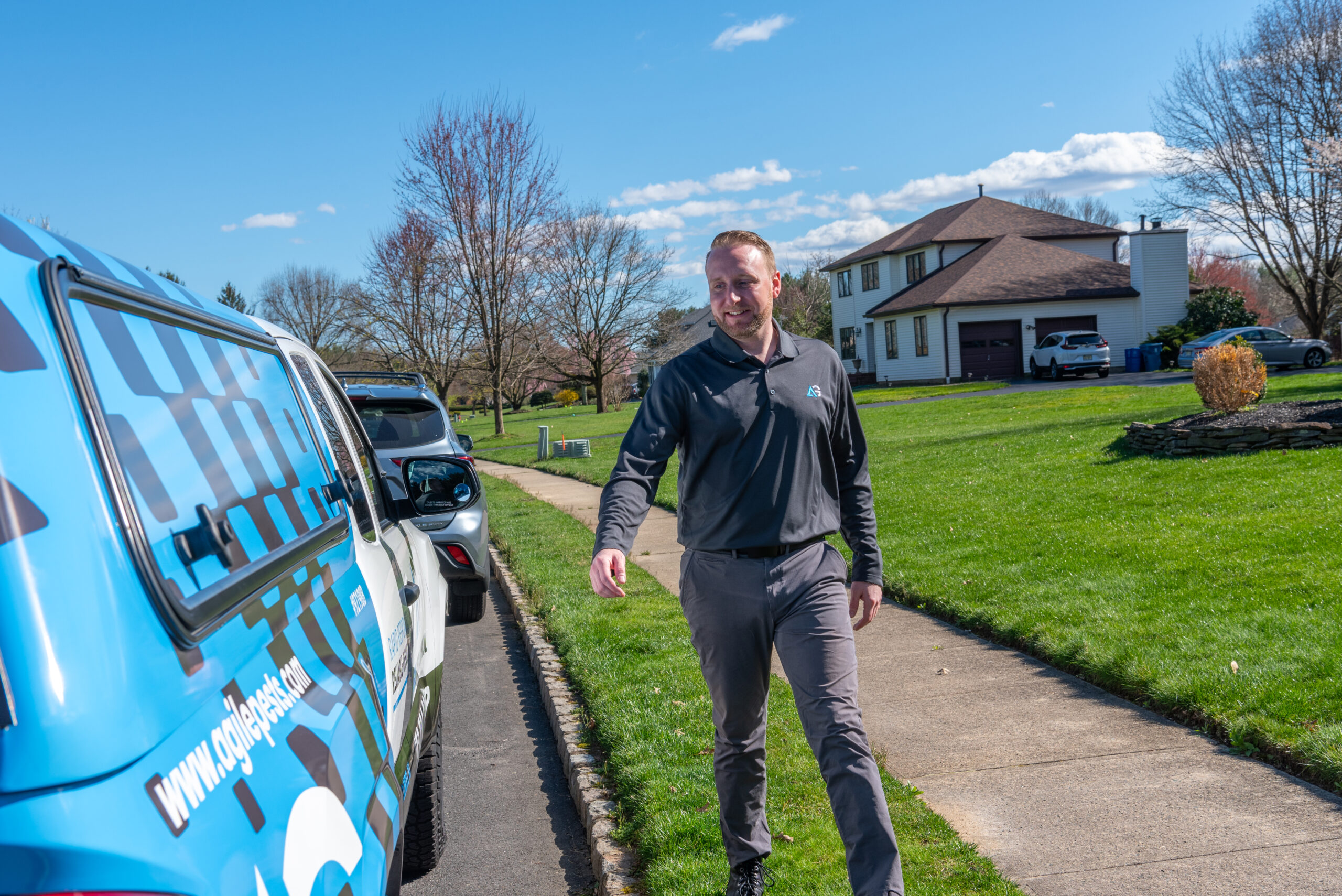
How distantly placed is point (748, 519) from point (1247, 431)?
34.5 ft

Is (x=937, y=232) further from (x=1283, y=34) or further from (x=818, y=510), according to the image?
(x=818, y=510)

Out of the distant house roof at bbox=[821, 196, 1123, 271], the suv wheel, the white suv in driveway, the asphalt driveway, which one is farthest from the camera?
the distant house roof at bbox=[821, 196, 1123, 271]

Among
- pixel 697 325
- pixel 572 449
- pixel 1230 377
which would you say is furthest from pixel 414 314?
pixel 697 325

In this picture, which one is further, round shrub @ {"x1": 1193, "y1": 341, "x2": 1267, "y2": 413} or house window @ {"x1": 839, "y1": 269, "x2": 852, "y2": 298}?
house window @ {"x1": 839, "y1": 269, "x2": 852, "y2": 298}

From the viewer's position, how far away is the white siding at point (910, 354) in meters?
42.2

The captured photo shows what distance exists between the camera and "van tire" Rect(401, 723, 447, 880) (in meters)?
3.73

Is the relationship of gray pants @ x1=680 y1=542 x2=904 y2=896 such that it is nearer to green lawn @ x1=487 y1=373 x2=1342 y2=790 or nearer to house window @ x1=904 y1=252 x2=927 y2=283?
green lawn @ x1=487 y1=373 x2=1342 y2=790

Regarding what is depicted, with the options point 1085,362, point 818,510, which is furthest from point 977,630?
point 1085,362

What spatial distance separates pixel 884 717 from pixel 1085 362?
3280 centimetres

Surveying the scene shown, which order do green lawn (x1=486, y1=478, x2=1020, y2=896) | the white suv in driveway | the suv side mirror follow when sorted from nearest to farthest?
green lawn (x1=486, y1=478, x2=1020, y2=896) → the suv side mirror → the white suv in driveway

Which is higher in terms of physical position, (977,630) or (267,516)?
(267,516)

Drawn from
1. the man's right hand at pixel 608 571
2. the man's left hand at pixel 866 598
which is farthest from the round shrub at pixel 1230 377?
the man's right hand at pixel 608 571

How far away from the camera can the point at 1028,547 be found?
8.50m

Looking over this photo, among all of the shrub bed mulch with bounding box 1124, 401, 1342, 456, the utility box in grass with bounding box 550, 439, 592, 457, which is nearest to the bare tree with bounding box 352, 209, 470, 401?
the utility box in grass with bounding box 550, 439, 592, 457
